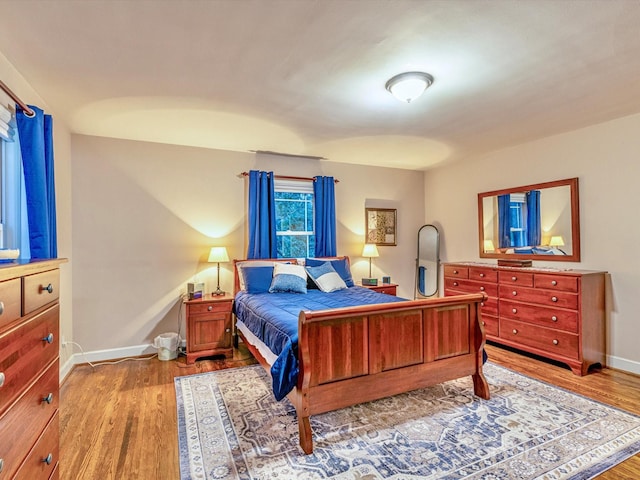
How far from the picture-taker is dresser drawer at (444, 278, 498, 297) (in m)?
4.09

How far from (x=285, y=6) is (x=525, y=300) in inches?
145

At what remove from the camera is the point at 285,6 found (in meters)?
1.69

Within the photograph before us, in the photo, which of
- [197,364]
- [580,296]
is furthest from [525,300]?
[197,364]

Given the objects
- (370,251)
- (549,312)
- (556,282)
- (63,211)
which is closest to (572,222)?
(556,282)

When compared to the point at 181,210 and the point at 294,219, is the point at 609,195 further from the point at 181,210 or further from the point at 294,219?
the point at 181,210

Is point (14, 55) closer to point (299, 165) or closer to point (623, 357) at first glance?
point (299, 165)

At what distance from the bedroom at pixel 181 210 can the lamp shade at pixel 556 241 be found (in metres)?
0.21

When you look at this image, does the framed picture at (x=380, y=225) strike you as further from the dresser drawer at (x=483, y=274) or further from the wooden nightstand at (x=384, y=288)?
the dresser drawer at (x=483, y=274)

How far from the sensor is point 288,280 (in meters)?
3.87

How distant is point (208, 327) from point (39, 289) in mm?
2488

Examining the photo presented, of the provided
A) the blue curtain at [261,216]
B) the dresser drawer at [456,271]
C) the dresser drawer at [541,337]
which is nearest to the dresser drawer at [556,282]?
the dresser drawer at [541,337]

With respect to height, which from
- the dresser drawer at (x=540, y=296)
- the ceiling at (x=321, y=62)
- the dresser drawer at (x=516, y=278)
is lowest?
the dresser drawer at (x=540, y=296)

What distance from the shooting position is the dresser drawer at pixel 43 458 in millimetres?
1227

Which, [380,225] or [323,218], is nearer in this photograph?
[323,218]
